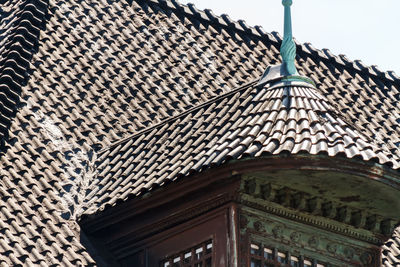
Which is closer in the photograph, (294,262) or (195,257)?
(195,257)

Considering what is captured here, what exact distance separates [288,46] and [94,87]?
3160 millimetres

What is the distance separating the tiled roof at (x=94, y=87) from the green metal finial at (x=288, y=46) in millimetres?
579

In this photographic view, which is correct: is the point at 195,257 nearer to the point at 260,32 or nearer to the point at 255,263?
the point at 255,263

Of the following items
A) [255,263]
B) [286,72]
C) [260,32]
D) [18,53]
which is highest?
[260,32]

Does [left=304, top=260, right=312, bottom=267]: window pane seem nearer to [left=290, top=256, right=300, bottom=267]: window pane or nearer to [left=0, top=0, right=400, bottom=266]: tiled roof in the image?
[left=290, top=256, right=300, bottom=267]: window pane

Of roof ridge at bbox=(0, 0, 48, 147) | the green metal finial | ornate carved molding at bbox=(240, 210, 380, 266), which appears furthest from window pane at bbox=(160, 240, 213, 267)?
roof ridge at bbox=(0, 0, 48, 147)

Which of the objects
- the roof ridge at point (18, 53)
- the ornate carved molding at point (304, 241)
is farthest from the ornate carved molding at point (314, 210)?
the roof ridge at point (18, 53)

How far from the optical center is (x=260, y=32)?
88.2 feet

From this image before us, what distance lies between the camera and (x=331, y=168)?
19.2 metres

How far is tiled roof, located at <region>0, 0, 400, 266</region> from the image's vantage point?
20281mm

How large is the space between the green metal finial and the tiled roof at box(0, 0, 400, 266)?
1.90 ft

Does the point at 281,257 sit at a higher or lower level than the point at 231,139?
lower

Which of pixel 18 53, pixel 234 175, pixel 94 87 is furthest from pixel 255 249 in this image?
pixel 18 53

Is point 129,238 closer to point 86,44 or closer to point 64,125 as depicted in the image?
point 64,125
